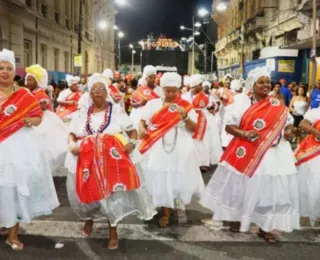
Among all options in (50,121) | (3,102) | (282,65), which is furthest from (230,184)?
(282,65)

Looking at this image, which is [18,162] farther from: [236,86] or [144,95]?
[236,86]

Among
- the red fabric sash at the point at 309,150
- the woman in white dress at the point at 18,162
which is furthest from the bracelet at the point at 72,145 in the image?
the red fabric sash at the point at 309,150

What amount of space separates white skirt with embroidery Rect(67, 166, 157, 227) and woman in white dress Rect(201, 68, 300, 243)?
0.90 meters

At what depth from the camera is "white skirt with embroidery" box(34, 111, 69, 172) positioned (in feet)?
23.8

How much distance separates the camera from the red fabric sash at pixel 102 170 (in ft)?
15.3

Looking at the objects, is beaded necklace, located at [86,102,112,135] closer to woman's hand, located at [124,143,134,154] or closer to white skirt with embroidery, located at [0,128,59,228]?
woman's hand, located at [124,143,134,154]

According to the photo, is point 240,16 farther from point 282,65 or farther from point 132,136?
point 132,136

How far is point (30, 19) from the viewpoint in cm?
2408

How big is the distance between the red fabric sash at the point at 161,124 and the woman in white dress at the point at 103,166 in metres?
0.58

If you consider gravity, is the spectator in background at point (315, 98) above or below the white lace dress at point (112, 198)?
above

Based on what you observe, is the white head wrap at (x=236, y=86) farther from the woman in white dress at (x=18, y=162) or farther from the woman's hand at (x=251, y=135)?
the woman in white dress at (x=18, y=162)

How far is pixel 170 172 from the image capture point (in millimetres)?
5531

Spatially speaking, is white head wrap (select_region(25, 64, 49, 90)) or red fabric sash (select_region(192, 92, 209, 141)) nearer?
white head wrap (select_region(25, 64, 49, 90))

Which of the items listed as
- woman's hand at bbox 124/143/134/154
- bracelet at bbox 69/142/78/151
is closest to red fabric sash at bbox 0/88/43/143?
bracelet at bbox 69/142/78/151
